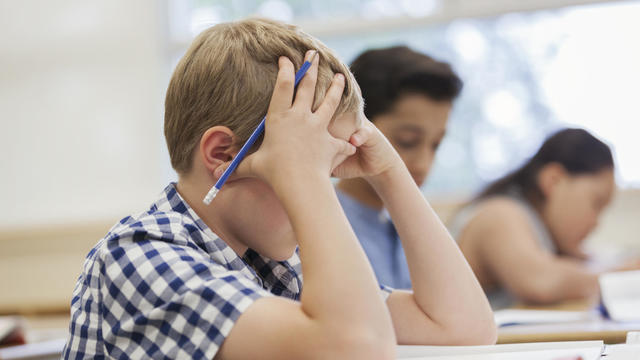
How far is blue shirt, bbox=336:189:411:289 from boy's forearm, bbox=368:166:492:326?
52 centimetres

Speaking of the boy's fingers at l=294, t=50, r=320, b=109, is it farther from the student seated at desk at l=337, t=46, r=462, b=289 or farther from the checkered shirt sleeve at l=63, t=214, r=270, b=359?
the student seated at desk at l=337, t=46, r=462, b=289

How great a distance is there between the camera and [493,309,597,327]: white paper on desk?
4.33ft

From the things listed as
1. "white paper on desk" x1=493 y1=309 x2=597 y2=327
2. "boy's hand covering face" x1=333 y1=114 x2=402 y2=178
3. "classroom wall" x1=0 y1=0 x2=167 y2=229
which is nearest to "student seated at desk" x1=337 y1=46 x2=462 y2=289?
"white paper on desk" x1=493 y1=309 x2=597 y2=327

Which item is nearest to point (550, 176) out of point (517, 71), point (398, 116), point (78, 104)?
point (517, 71)

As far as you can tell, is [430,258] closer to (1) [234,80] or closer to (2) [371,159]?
(2) [371,159]

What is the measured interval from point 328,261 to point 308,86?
0.20 metres

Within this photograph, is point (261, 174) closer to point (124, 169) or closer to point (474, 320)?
point (474, 320)

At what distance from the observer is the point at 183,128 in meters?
0.81

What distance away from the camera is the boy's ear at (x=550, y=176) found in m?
2.32

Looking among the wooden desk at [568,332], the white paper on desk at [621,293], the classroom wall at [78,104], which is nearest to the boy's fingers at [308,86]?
the wooden desk at [568,332]

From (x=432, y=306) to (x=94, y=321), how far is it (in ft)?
1.52

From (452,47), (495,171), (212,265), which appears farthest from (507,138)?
(212,265)

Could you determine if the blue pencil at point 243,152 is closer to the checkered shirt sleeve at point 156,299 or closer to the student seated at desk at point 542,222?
the checkered shirt sleeve at point 156,299

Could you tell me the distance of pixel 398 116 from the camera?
1545 mm
